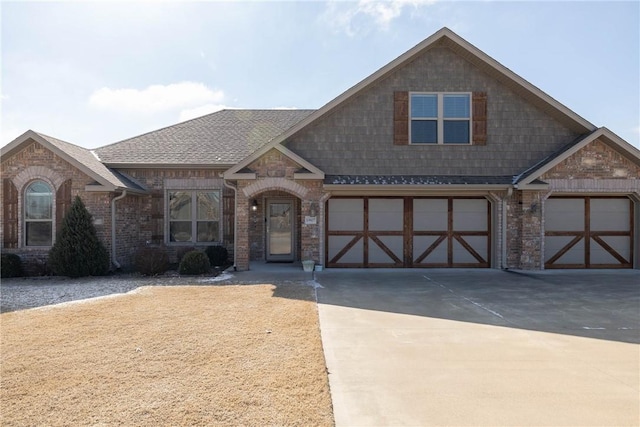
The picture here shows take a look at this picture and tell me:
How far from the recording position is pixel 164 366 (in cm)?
451

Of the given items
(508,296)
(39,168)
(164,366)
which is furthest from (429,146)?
(39,168)

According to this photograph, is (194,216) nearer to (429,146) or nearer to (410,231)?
(410,231)

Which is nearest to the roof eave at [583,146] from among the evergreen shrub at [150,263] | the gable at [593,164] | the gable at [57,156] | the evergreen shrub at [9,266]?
the gable at [593,164]

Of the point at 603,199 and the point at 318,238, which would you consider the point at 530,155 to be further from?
the point at 318,238

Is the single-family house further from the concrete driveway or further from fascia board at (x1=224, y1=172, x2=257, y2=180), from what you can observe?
the concrete driveway

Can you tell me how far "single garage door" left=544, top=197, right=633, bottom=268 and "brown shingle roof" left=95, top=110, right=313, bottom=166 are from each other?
10934mm

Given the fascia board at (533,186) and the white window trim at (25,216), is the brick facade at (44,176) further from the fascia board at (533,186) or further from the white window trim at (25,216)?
the fascia board at (533,186)

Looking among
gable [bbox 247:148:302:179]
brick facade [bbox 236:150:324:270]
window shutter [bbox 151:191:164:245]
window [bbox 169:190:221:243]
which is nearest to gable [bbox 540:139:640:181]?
brick facade [bbox 236:150:324:270]

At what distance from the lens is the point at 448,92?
12461 millimetres

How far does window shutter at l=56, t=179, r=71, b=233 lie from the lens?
11852 millimetres

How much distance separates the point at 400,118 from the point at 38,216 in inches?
483

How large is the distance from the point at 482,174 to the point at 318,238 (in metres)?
5.86

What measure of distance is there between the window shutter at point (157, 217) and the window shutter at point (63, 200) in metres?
2.63

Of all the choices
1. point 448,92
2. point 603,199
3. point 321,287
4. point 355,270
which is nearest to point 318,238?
point 355,270
